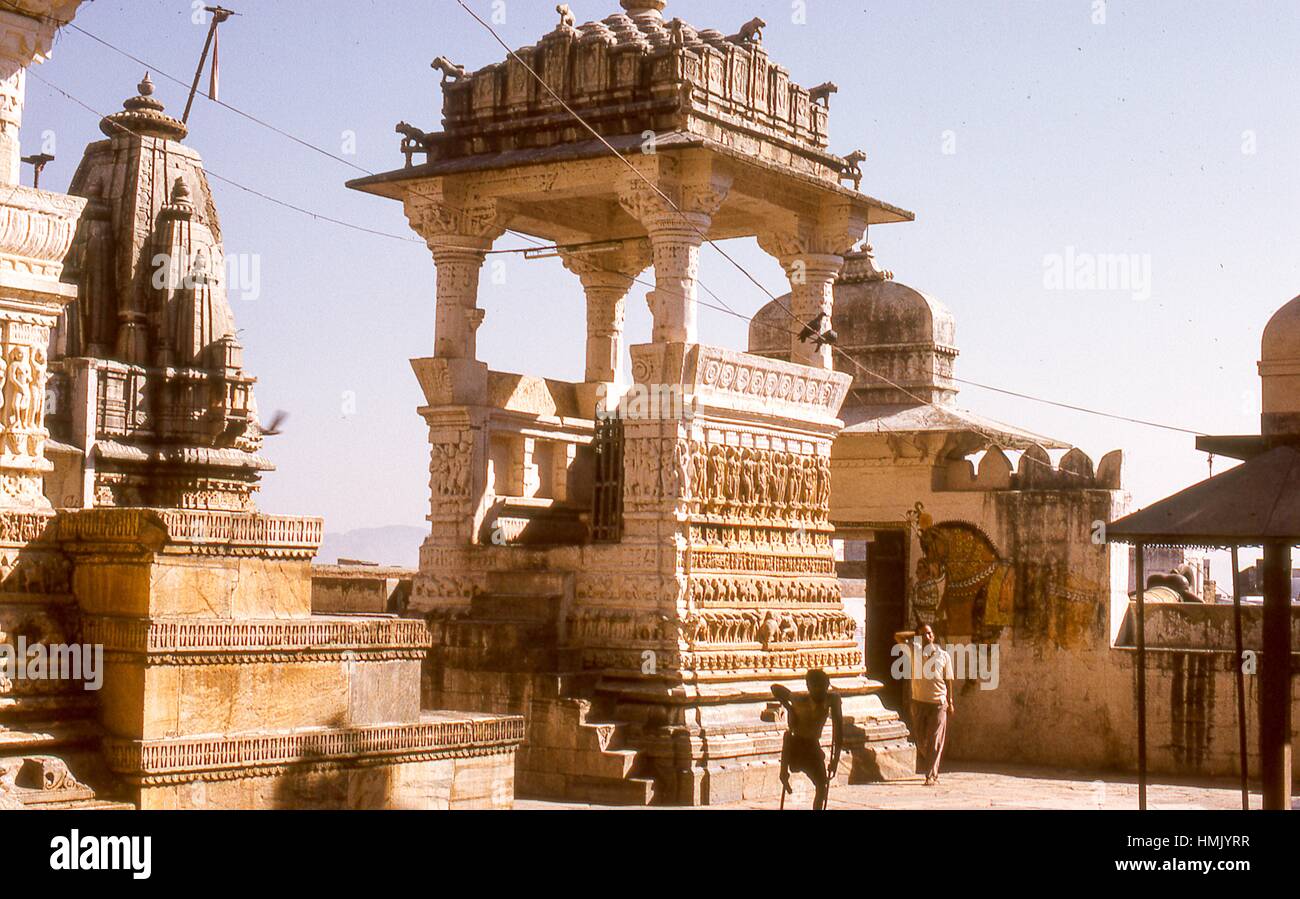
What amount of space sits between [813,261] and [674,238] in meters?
2.54

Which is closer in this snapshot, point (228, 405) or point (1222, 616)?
point (1222, 616)

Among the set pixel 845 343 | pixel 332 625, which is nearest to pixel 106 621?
pixel 332 625

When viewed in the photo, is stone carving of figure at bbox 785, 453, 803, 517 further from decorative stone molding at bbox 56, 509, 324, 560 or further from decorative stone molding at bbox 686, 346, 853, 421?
decorative stone molding at bbox 56, 509, 324, 560

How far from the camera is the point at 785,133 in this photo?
16734 millimetres

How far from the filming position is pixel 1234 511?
959 cm

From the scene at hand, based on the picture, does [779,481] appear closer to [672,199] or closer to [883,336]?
[672,199]

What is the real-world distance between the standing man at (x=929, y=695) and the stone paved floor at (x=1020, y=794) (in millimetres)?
283

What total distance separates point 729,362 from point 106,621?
7.03 meters

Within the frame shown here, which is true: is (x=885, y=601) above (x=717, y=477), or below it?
below

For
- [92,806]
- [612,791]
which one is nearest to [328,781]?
[92,806]

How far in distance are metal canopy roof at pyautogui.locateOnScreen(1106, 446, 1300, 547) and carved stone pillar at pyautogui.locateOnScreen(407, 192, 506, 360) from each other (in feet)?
24.8

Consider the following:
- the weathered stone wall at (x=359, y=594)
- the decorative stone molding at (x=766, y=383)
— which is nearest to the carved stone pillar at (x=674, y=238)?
the decorative stone molding at (x=766, y=383)

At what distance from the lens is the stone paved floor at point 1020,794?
14.9 m
